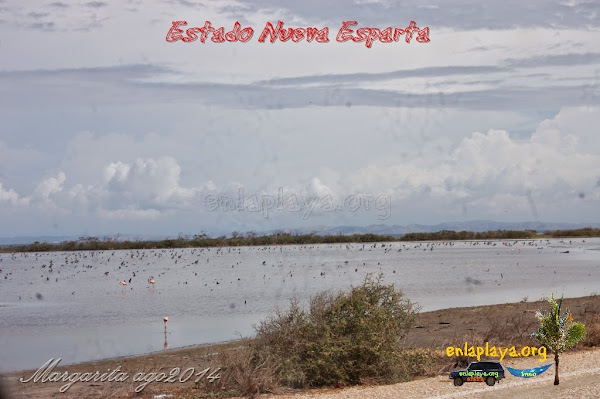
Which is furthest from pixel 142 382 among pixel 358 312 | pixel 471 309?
pixel 471 309

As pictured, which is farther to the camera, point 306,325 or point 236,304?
point 236,304

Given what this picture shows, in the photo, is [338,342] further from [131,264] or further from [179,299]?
[131,264]

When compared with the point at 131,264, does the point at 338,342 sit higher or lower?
higher

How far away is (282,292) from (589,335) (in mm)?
27020

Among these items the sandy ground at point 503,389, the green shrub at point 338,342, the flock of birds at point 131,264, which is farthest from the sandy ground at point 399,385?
the flock of birds at point 131,264

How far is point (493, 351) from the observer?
15805 millimetres

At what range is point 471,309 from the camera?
29234 millimetres

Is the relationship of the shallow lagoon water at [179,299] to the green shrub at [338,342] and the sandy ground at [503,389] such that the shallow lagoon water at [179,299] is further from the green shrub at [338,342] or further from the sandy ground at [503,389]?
the sandy ground at [503,389]

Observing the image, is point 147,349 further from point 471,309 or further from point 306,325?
point 471,309

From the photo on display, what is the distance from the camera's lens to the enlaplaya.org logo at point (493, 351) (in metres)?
15.3

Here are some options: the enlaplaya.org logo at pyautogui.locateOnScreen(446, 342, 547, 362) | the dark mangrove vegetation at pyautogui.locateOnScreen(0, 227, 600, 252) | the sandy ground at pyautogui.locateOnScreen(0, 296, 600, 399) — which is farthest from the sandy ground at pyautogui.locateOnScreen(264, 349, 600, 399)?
the dark mangrove vegetation at pyautogui.locateOnScreen(0, 227, 600, 252)

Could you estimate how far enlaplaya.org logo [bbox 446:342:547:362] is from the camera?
50.2ft

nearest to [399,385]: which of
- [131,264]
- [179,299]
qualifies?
[179,299]

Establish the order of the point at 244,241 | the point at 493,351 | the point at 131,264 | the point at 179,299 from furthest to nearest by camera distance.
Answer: the point at 244,241, the point at 131,264, the point at 179,299, the point at 493,351
